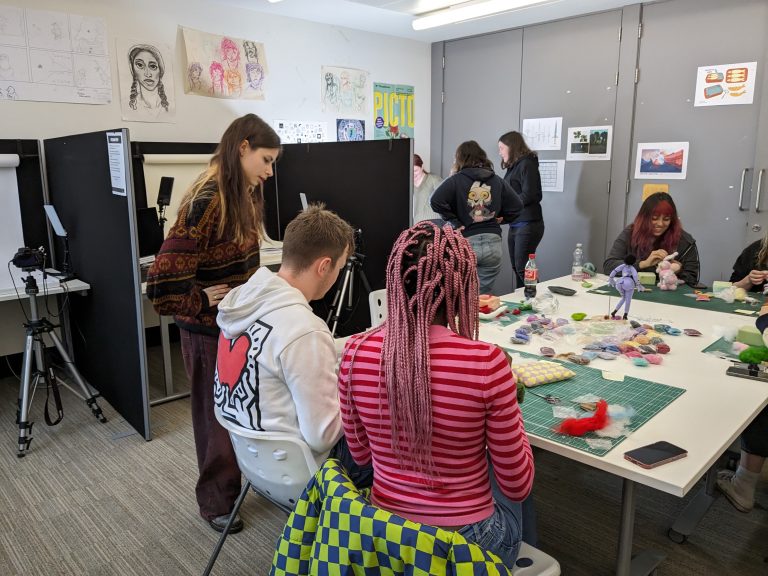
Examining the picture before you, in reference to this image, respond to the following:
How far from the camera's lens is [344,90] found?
5102mm

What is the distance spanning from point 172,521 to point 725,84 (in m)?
4.28

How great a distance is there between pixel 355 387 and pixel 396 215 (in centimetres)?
251

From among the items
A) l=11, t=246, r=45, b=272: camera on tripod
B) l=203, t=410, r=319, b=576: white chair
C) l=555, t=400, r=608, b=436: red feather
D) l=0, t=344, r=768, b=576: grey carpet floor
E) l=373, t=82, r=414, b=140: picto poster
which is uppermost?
l=373, t=82, r=414, b=140: picto poster

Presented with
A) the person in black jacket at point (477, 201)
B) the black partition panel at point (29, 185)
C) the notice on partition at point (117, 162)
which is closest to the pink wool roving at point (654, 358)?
the person in black jacket at point (477, 201)

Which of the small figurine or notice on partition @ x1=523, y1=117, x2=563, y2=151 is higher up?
notice on partition @ x1=523, y1=117, x2=563, y2=151

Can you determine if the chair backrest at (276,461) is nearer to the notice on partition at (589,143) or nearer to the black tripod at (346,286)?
the black tripod at (346,286)

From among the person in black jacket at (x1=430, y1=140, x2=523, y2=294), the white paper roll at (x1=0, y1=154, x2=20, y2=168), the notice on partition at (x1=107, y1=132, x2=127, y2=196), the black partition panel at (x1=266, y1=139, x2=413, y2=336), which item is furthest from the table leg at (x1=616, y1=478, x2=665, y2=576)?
the white paper roll at (x1=0, y1=154, x2=20, y2=168)

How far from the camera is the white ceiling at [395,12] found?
13.8 feet

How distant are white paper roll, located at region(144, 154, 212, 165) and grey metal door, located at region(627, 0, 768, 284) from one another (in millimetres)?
3226

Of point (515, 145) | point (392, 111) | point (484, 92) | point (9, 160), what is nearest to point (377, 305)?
point (9, 160)

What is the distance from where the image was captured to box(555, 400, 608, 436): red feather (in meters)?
1.42

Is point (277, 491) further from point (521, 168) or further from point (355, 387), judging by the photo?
point (521, 168)

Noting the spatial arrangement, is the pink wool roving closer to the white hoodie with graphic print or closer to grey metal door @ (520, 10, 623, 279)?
the white hoodie with graphic print

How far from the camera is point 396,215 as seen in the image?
361 cm
